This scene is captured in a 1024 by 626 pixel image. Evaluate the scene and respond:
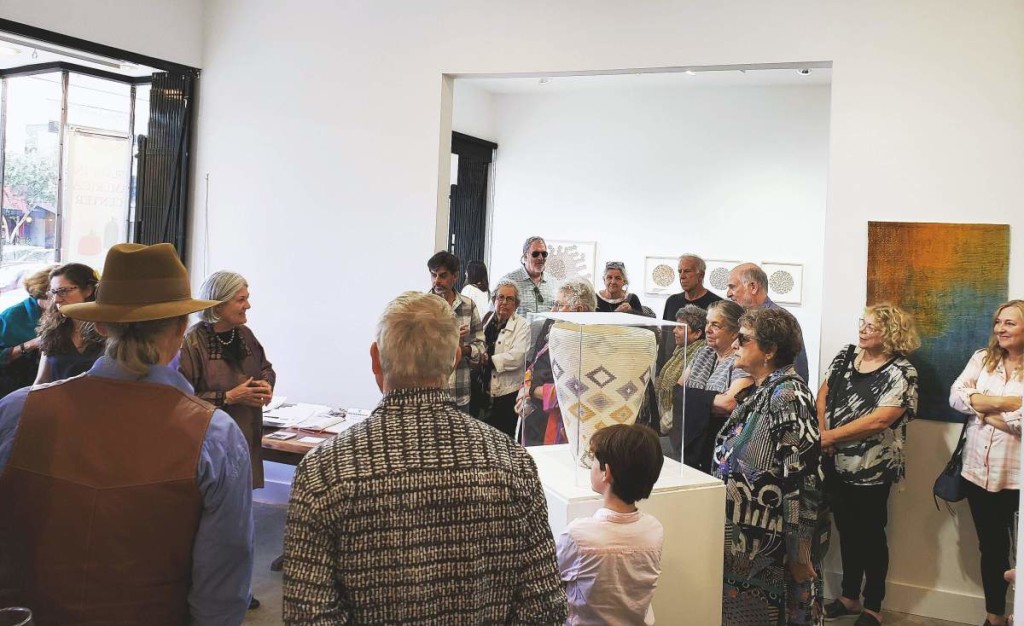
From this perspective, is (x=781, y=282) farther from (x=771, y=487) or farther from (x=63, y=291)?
(x=63, y=291)

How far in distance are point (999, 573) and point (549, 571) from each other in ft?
10.1

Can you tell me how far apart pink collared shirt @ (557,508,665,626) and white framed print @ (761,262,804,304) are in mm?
5607

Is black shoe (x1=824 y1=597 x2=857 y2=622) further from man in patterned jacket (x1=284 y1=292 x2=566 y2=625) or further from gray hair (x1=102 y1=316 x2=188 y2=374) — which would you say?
gray hair (x1=102 y1=316 x2=188 y2=374)

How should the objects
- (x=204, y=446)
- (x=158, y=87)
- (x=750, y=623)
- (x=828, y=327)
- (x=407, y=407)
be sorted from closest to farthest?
(x=407, y=407)
(x=204, y=446)
(x=750, y=623)
(x=828, y=327)
(x=158, y=87)

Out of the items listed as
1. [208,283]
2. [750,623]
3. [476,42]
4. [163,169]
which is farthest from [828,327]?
[163,169]

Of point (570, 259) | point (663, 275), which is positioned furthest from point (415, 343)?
point (570, 259)

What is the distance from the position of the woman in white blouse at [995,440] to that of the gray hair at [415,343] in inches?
118

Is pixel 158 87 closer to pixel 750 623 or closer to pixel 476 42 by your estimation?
pixel 476 42

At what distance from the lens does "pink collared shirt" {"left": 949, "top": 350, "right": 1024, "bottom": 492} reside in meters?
3.55

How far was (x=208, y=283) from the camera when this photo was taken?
3.35 meters

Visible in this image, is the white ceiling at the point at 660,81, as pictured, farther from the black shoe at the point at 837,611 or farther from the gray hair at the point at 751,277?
the black shoe at the point at 837,611

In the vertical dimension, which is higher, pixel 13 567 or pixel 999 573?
pixel 13 567

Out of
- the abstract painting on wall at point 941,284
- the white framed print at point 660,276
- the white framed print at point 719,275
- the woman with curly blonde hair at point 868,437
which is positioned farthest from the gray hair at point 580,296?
the white framed print at point 660,276

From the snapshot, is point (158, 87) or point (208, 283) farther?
point (158, 87)
